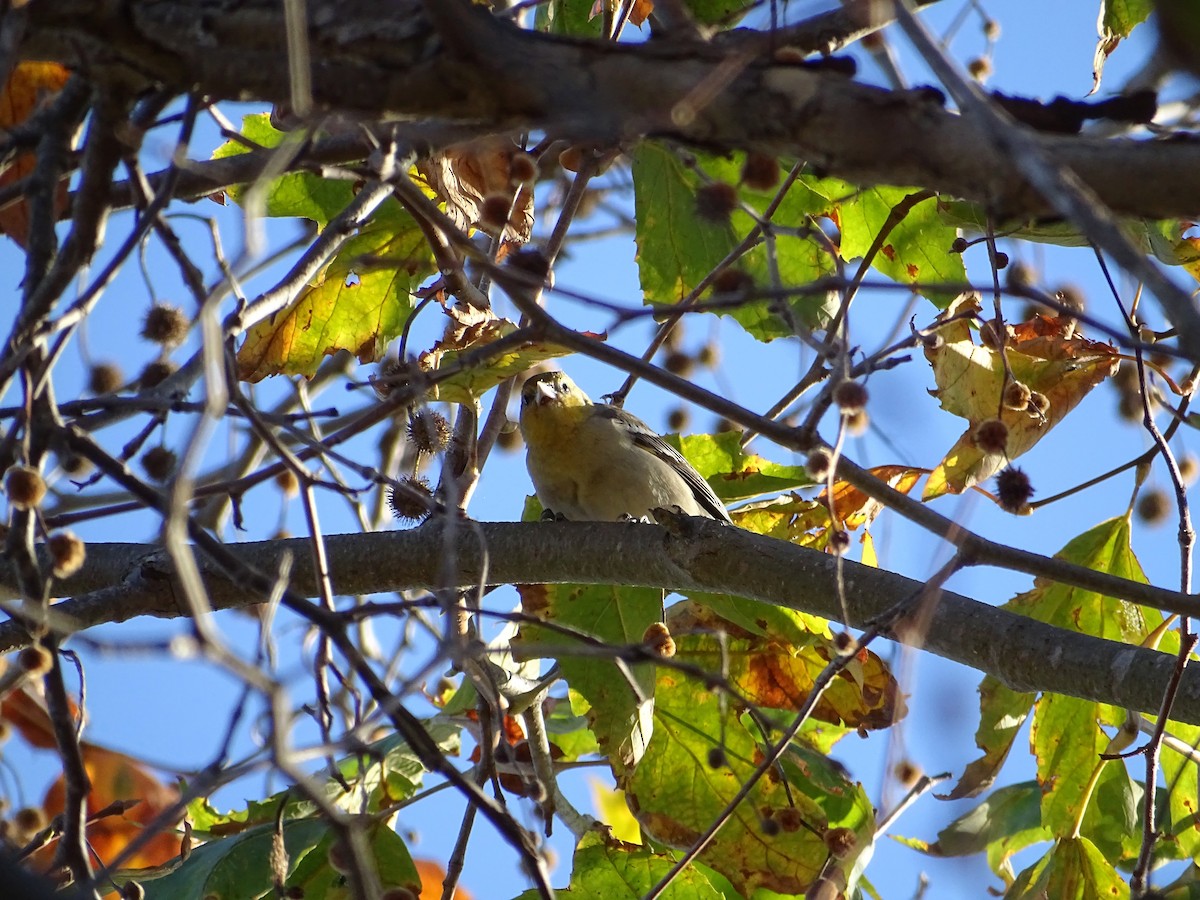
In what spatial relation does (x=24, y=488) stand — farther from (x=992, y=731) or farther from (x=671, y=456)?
(x=671, y=456)

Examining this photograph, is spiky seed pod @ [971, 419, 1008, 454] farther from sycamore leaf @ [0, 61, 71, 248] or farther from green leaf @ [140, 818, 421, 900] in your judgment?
sycamore leaf @ [0, 61, 71, 248]

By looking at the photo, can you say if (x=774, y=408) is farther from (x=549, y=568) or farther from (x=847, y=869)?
(x=847, y=869)

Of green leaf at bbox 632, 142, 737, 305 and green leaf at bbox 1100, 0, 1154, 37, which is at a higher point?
green leaf at bbox 1100, 0, 1154, 37

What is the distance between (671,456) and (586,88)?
138 inches

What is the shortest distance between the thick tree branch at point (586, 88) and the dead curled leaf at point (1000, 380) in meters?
1.38

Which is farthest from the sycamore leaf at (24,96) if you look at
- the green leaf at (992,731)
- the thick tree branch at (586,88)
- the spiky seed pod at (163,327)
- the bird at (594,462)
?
the green leaf at (992,731)

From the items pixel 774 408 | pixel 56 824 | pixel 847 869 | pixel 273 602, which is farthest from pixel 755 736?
pixel 273 602

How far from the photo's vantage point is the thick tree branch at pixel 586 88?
179cm

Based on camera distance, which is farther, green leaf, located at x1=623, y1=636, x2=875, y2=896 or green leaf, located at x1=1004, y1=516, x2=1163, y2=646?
green leaf, located at x1=1004, y1=516, x2=1163, y2=646

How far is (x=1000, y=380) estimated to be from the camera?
138 inches

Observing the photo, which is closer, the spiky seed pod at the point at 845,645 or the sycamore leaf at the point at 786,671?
the spiky seed pod at the point at 845,645

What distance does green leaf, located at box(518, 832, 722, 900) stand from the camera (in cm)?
374

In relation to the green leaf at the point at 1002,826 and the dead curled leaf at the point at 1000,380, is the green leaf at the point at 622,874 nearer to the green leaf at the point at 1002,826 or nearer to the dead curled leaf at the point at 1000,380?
the dead curled leaf at the point at 1000,380

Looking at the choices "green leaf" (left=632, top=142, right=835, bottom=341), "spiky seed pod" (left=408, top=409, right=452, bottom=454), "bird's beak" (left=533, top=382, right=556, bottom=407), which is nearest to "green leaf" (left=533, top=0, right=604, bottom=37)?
"green leaf" (left=632, top=142, right=835, bottom=341)
